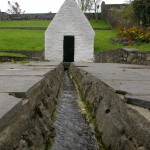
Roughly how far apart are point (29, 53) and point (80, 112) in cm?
1883

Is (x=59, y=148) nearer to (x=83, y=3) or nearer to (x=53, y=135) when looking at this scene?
(x=53, y=135)

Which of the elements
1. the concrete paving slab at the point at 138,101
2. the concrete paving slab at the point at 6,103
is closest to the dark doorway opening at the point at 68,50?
the concrete paving slab at the point at 6,103

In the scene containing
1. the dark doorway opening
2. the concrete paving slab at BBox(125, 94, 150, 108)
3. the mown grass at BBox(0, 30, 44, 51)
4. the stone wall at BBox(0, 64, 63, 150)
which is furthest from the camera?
the dark doorway opening

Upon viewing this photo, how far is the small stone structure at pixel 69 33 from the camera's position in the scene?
24.6 m

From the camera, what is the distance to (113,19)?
132 ft

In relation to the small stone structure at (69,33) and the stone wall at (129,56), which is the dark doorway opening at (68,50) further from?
the stone wall at (129,56)

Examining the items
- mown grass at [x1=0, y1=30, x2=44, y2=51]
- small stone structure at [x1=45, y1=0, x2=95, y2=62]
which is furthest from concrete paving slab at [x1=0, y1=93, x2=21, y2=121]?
mown grass at [x1=0, y1=30, x2=44, y2=51]

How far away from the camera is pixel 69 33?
2486 centimetres

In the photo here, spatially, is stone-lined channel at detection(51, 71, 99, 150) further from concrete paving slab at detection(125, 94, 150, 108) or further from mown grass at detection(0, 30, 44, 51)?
mown grass at detection(0, 30, 44, 51)

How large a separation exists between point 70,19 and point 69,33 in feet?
3.42

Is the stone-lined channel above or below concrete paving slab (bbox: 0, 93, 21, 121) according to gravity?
below

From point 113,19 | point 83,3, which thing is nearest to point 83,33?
point 113,19

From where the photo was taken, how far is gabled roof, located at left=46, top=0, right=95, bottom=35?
24672 mm

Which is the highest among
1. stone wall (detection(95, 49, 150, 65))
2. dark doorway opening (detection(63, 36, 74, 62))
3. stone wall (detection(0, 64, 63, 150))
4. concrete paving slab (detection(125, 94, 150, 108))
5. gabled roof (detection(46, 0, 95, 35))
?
gabled roof (detection(46, 0, 95, 35))
